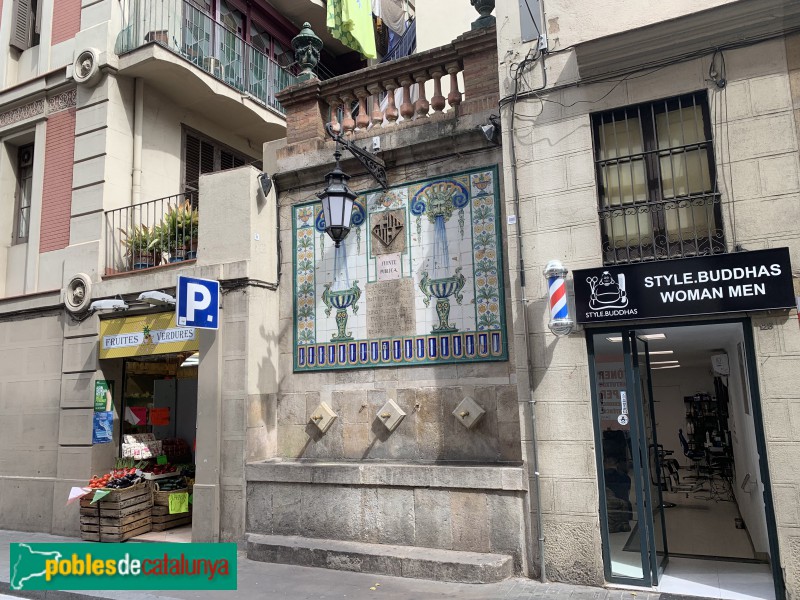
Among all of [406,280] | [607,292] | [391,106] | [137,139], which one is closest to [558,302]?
[607,292]

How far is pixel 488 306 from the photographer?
833 cm

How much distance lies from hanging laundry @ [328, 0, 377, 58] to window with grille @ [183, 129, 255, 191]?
369 cm

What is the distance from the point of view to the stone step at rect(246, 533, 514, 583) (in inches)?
280

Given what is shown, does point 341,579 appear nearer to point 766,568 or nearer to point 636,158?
point 766,568

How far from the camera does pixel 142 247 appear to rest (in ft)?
36.3

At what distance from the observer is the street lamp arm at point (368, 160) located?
8648 millimetres

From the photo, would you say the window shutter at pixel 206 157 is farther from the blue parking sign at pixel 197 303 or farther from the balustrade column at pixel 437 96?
the balustrade column at pixel 437 96

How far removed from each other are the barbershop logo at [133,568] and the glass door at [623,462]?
4.32 metres

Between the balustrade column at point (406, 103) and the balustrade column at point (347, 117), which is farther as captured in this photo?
the balustrade column at point (347, 117)

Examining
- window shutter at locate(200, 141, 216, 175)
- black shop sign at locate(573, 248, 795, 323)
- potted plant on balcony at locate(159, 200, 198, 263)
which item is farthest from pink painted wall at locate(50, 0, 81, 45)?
black shop sign at locate(573, 248, 795, 323)

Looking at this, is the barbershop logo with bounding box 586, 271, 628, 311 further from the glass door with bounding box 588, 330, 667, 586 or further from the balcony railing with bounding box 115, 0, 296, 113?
the balcony railing with bounding box 115, 0, 296, 113

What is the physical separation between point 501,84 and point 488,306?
2.77 m

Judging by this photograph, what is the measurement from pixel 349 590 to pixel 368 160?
548 centimetres

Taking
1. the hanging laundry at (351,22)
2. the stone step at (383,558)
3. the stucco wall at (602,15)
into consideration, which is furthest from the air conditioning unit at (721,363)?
the hanging laundry at (351,22)
